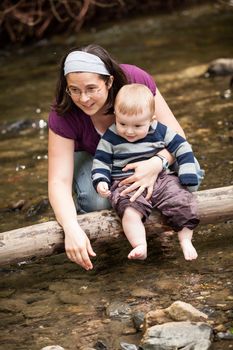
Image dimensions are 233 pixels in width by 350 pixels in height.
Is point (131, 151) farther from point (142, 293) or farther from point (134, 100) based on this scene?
point (142, 293)

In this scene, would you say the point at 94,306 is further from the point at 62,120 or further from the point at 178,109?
the point at 178,109

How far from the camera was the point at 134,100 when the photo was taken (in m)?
3.04

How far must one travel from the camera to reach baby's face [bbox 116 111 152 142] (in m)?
3.06

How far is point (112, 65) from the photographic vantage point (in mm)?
3182

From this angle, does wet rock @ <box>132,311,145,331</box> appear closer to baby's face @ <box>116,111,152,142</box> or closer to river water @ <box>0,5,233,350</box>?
river water @ <box>0,5,233,350</box>

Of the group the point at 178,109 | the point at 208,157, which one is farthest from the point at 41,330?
the point at 178,109

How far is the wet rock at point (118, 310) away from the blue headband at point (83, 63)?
3.40 ft

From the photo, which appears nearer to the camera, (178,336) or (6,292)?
(178,336)

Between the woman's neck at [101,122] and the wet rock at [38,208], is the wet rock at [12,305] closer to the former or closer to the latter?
the woman's neck at [101,122]

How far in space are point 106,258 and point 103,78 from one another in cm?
90

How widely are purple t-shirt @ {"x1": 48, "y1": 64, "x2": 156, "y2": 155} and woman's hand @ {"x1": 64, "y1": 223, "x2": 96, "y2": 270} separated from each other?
0.53 m

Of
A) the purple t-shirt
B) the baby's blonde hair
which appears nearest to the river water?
the purple t-shirt

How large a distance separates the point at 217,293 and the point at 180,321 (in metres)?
0.35

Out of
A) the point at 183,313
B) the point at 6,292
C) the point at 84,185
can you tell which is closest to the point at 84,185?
the point at 84,185
